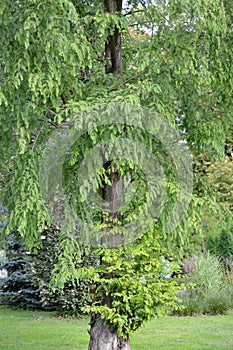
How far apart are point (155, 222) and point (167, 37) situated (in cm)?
170

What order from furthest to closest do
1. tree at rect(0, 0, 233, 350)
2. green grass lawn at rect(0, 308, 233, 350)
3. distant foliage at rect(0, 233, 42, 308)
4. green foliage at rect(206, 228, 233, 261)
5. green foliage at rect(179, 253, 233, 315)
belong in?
green foliage at rect(206, 228, 233, 261), distant foliage at rect(0, 233, 42, 308), green foliage at rect(179, 253, 233, 315), green grass lawn at rect(0, 308, 233, 350), tree at rect(0, 0, 233, 350)

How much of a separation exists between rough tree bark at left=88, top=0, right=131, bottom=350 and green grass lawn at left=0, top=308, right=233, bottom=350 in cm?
172

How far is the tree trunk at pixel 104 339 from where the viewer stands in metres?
5.47

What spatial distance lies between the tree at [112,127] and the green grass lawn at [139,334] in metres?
2.00

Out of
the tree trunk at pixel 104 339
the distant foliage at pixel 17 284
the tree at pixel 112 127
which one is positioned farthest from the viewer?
the distant foliage at pixel 17 284

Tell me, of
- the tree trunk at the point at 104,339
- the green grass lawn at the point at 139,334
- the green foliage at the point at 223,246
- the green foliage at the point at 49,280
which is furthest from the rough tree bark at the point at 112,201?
the green foliage at the point at 223,246

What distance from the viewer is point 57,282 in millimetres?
4785

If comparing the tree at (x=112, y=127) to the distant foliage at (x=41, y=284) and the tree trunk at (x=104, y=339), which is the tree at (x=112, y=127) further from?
the distant foliage at (x=41, y=284)

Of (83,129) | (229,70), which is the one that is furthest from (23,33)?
(229,70)

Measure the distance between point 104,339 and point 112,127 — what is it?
2.18 meters

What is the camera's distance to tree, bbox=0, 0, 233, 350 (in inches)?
184

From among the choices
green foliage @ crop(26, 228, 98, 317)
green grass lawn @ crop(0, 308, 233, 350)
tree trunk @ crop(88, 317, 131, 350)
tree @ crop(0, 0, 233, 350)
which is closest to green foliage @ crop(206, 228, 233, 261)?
green grass lawn @ crop(0, 308, 233, 350)

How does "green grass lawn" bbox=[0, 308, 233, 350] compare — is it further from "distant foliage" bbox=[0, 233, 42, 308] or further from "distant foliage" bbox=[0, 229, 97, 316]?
"distant foliage" bbox=[0, 233, 42, 308]

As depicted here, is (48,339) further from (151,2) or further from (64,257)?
(151,2)
